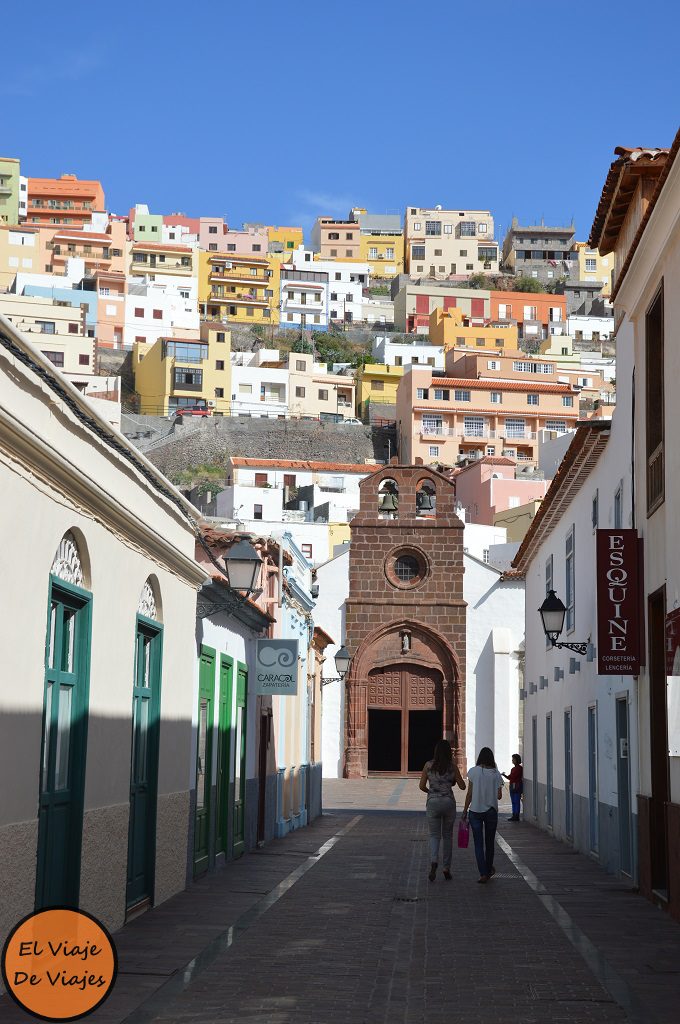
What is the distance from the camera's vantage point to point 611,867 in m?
17.0

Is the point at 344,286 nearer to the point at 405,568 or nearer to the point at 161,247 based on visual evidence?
the point at 161,247

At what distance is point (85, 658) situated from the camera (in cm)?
980

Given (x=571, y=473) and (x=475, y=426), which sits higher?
(x=475, y=426)

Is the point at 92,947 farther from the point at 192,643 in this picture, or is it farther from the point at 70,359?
the point at 70,359

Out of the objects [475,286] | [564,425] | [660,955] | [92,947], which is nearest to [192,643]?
[660,955]

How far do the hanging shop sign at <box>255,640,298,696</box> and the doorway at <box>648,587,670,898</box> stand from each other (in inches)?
252

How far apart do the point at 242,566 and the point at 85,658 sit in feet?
17.7

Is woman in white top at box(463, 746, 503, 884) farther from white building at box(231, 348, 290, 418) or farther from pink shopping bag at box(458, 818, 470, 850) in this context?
white building at box(231, 348, 290, 418)

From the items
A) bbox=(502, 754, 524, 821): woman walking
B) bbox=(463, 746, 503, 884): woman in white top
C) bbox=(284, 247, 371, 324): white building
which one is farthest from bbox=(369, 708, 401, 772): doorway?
bbox=(284, 247, 371, 324): white building

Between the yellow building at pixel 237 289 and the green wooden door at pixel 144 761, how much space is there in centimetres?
11624

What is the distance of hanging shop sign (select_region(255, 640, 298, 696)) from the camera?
18.9 meters

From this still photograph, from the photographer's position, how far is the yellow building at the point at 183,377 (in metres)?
100

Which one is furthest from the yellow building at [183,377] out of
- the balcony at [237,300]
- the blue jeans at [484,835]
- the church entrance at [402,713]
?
the blue jeans at [484,835]

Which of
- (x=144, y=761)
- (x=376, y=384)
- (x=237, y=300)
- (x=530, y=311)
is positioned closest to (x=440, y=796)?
(x=144, y=761)
